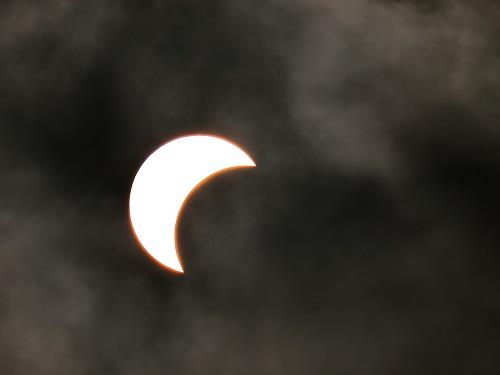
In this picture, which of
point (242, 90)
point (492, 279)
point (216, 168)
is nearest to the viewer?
point (216, 168)

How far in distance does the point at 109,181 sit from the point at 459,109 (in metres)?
5.64

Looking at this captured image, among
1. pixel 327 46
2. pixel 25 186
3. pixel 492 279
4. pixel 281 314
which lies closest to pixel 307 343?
pixel 281 314

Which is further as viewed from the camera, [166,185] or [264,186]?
[264,186]

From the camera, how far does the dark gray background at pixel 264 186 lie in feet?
22.5

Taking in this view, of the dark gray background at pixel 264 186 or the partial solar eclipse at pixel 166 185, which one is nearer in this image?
the partial solar eclipse at pixel 166 185

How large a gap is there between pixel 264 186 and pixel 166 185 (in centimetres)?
252

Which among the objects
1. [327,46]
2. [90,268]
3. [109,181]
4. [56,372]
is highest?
[327,46]

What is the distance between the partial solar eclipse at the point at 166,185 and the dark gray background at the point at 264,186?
5.47 ft

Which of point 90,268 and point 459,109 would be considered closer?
point 459,109

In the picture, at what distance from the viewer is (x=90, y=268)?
7.32m

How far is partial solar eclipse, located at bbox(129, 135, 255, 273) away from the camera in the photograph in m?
5.09

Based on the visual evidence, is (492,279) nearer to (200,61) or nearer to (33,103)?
(200,61)

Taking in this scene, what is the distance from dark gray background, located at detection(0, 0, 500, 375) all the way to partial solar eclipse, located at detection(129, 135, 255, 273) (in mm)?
1666

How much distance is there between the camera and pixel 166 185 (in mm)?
5254
